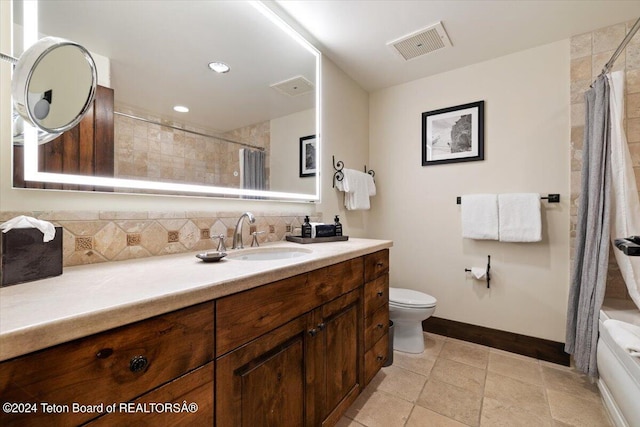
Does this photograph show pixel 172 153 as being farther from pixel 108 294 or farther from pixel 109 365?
pixel 109 365

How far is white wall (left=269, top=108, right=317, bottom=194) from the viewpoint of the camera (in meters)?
1.73

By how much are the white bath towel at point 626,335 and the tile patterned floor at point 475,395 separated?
1.69 feet

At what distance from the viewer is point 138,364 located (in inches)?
21.2

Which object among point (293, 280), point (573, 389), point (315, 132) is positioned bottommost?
point (573, 389)

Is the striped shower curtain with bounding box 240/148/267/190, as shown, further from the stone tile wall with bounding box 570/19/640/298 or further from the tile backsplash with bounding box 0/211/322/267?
the stone tile wall with bounding box 570/19/640/298

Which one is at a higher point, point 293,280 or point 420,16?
point 420,16

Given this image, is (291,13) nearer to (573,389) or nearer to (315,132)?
(315,132)

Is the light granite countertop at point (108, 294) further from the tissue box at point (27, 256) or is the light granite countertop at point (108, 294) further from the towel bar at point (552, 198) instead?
the towel bar at point (552, 198)

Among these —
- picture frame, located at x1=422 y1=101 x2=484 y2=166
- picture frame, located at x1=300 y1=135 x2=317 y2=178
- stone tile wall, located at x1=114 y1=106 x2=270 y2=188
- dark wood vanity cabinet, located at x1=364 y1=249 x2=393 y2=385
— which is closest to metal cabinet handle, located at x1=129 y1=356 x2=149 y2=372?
stone tile wall, located at x1=114 y1=106 x2=270 y2=188

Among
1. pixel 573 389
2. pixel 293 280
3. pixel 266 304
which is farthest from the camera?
pixel 573 389

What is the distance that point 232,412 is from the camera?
72cm

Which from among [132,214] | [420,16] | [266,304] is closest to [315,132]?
[420,16]

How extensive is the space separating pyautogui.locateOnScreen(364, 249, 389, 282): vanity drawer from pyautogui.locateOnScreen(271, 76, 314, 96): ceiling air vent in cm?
125

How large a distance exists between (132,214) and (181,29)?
0.91m
